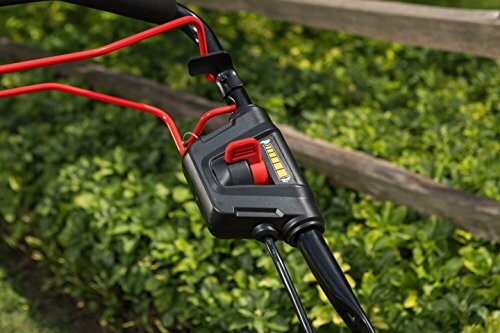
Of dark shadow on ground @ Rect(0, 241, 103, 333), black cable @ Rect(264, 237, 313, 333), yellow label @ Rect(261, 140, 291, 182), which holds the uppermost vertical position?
yellow label @ Rect(261, 140, 291, 182)

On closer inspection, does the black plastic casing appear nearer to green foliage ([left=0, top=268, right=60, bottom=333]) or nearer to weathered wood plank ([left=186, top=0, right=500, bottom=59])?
green foliage ([left=0, top=268, right=60, bottom=333])

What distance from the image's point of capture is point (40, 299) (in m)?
3.87

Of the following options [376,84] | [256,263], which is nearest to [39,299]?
[256,263]

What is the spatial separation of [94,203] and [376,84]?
2.06 m

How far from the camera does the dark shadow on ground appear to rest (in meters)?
3.68

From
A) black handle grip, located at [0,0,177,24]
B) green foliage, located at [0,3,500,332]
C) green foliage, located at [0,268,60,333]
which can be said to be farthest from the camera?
green foliage, located at [0,268,60,333]

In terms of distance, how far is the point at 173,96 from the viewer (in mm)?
4566

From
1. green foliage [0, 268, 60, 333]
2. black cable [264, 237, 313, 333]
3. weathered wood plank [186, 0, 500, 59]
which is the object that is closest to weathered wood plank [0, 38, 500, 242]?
weathered wood plank [186, 0, 500, 59]

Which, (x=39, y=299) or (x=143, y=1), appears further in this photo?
(x=39, y=299)

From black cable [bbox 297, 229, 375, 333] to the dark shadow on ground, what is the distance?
7.94 ft

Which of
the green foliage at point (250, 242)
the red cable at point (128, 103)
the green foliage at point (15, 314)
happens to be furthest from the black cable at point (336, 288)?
the green foliage at point (15, 314)

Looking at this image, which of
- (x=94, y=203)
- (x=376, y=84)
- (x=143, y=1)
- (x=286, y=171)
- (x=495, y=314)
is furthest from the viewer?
(x=376, y=84)

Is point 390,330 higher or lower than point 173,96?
higher

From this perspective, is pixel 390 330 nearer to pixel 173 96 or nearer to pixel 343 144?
pixel 343 144
